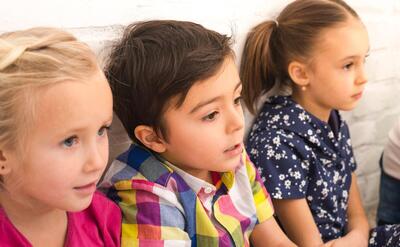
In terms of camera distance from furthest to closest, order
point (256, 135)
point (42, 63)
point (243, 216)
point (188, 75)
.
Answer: point (256, 135), point (243, 216), point (188, 75), point (42, 63)

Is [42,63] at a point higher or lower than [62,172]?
higher

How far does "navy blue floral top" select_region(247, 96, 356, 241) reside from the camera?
39.7 inches

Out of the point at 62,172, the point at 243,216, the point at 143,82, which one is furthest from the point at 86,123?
the point at 243,216

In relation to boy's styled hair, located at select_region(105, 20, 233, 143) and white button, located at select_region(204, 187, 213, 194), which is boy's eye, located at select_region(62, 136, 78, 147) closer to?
boy's styled hair, located at select_region(105, 20, 233, 143)

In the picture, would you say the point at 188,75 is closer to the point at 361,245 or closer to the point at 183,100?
the point at 183,100

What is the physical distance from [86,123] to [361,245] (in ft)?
2.42

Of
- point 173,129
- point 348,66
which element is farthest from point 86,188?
point 348,66

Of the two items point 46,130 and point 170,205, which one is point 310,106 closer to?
point 170,205

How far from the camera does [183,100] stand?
2.51ft

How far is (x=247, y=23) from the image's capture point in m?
1.03

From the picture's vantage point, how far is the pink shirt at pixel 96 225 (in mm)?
713

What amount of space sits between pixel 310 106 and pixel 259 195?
0.27 m

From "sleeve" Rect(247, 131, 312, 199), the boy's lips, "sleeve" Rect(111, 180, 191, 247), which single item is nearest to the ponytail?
"sleeve" Rect(247, 131, 312, 199)

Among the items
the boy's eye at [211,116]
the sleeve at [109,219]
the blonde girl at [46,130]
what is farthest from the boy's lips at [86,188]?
the boy's eye at [211,116]
